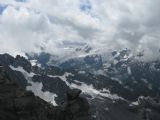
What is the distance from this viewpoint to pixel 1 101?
391ft

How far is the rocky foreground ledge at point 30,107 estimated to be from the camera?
119 meters

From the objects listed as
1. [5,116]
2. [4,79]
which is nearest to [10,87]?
[4,79]

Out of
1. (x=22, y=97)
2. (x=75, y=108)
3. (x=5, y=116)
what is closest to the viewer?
(x=5, y=116)

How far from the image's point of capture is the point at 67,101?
136 metres

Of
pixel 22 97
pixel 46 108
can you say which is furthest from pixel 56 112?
pixel 22 97

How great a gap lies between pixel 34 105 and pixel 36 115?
3414mm

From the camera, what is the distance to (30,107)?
12269 centimetres

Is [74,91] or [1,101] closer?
[1,101]

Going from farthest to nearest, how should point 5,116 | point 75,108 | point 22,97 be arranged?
point 75,108 → point 22,97 → point 5,116

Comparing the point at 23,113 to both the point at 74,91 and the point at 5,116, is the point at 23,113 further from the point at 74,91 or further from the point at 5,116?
the point at 74,91

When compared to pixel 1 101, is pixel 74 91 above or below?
above

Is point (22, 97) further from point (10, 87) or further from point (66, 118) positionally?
point (66, 118)

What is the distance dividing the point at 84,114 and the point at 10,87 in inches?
892

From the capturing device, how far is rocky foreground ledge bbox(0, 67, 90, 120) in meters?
119
